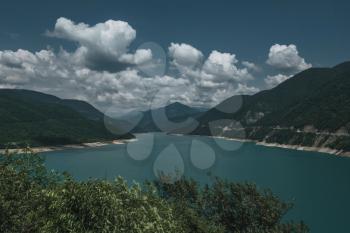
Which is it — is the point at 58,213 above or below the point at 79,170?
above

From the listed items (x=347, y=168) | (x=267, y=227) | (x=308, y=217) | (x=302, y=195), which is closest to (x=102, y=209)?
(x=267, y=227)

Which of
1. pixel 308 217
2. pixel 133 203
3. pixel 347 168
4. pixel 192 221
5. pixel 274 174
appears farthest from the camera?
pixel 347 168

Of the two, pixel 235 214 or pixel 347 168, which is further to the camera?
pixel 347 168

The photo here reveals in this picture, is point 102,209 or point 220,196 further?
point 220,196

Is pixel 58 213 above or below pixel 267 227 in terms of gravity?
above

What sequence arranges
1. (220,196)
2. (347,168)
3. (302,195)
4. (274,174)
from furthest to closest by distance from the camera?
(347,168) < (274,174) < (302,195) < (220,196)

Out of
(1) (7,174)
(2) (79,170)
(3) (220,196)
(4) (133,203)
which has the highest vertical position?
(1) (7,174)

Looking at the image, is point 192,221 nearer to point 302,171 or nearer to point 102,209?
point 102,209

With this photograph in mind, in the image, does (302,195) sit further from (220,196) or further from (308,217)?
(220,196)

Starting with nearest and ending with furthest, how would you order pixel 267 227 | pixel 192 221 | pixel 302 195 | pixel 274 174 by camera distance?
pixel 192 221, pixel 267 227, pixel 302 195, pixel 274 174

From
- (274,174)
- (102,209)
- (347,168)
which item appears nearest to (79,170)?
(274,174)
